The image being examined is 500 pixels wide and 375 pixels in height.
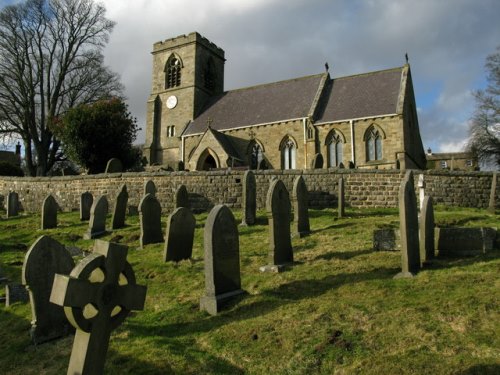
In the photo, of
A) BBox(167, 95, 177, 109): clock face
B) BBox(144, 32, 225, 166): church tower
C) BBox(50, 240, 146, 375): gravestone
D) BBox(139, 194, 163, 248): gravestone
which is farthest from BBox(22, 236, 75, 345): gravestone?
BBox(167, 95, 177, 109): clock face

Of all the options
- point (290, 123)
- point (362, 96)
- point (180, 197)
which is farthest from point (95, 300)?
point (362, 96)

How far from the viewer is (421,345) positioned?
16.1 ft

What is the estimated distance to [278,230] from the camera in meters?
8.73

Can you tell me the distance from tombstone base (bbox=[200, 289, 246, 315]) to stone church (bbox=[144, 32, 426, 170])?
46.7ft

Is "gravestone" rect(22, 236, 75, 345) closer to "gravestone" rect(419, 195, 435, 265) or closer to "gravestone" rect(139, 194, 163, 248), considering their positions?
"gravestone" rect(139, 194, 163, 248)

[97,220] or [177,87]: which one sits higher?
[177,87]

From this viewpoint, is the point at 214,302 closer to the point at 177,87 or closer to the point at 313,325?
the point at 313,325

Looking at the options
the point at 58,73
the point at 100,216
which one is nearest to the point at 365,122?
the point at 100,216

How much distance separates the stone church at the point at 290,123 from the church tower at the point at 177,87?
0.33 ft

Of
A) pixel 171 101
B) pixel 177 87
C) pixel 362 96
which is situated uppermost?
pixel 177 87

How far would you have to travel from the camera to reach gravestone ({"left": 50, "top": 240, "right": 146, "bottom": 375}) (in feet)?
13.6

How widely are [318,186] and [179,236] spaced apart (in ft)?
31.0

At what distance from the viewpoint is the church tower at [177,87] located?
37375mm

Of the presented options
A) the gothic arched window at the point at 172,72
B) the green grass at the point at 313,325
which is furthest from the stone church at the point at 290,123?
the green grass at the point at 313,325
